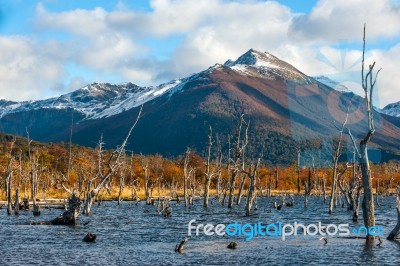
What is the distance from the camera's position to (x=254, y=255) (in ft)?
101

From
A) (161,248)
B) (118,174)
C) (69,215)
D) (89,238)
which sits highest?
(118,174)

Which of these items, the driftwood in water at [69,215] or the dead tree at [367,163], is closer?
the dead tree at [367,163]

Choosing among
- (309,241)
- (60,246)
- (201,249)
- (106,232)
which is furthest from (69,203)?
(309,241)

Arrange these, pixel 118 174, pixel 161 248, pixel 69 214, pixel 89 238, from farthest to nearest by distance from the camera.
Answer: pixel 118 174 → pixel 69 214 → pixel 89 238 → pixel 161 248

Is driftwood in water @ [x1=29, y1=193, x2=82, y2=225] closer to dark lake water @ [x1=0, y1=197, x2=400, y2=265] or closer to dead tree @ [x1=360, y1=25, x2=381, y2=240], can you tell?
dark lake water @ [x1=0, y1=197, x2=400, y2=265]

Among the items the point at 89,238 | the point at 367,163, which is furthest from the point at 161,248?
the point at 367,163

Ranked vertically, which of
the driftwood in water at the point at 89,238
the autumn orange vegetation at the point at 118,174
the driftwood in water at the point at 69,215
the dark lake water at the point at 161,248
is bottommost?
the dark lake water at the point at 161,248

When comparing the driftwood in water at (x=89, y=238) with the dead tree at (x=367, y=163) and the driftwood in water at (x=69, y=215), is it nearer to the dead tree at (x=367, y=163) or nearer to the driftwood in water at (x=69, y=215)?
the driftwood in water at (x=69, y=215)

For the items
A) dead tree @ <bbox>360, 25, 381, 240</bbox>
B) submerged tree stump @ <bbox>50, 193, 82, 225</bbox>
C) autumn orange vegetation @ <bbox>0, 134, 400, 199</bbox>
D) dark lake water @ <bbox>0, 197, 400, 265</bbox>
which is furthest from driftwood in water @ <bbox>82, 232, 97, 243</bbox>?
autumn orange vegetation @ <bbox>0, 134, 400, 199</bbox>

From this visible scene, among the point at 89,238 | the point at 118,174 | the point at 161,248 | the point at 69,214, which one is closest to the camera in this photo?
the point at 161,248

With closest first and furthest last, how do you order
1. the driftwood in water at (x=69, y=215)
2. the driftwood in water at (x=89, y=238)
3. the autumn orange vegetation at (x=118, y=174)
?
the driftwood in water at (x=89, y=238), the driftwood in water at (x=69, y=215), the autumn orange vegetation at (x=118, y=174)

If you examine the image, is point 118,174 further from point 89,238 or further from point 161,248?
point 161,248

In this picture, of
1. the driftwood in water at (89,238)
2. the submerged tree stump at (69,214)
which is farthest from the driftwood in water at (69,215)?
the driftwood in water at (89,238)

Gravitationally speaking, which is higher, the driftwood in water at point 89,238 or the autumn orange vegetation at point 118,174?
the autumn orange vegetation at point 118,174
